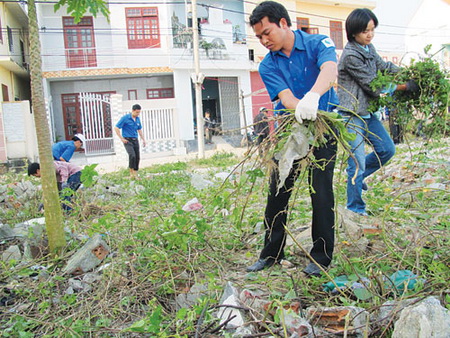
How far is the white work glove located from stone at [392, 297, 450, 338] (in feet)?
3.49

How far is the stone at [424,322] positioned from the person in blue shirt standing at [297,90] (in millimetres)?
856

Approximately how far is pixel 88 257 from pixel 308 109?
1809 mm

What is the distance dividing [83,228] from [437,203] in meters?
3.06

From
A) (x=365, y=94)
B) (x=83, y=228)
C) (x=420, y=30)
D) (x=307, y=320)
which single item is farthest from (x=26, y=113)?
(x=420, y=30)

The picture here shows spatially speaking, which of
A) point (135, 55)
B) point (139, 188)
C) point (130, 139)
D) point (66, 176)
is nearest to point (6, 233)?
point (66, 176)

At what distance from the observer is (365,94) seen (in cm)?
369

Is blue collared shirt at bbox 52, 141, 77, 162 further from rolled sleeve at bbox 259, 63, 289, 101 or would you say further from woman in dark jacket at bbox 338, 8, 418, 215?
rolled sleeve at bbox 259, 63, 289, 101

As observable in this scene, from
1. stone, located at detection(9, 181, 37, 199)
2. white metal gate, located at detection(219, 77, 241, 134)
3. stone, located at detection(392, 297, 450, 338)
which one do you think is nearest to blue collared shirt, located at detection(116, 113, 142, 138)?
stone, located at detection(9, 181, 37, 199)

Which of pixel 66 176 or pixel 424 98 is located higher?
pixel 424 98

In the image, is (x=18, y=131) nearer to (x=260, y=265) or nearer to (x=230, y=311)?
(x=260, y=265)

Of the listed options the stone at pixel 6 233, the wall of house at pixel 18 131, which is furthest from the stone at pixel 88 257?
the wall of house at pixel 18 131

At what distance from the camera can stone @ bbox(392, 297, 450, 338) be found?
65.6 inches

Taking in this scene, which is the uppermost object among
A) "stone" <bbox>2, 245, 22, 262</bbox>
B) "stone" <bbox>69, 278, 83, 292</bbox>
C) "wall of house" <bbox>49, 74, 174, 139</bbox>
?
"wall of house" <bbox>49, 74, 174, 139</bbox>

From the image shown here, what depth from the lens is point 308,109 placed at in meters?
2.37
